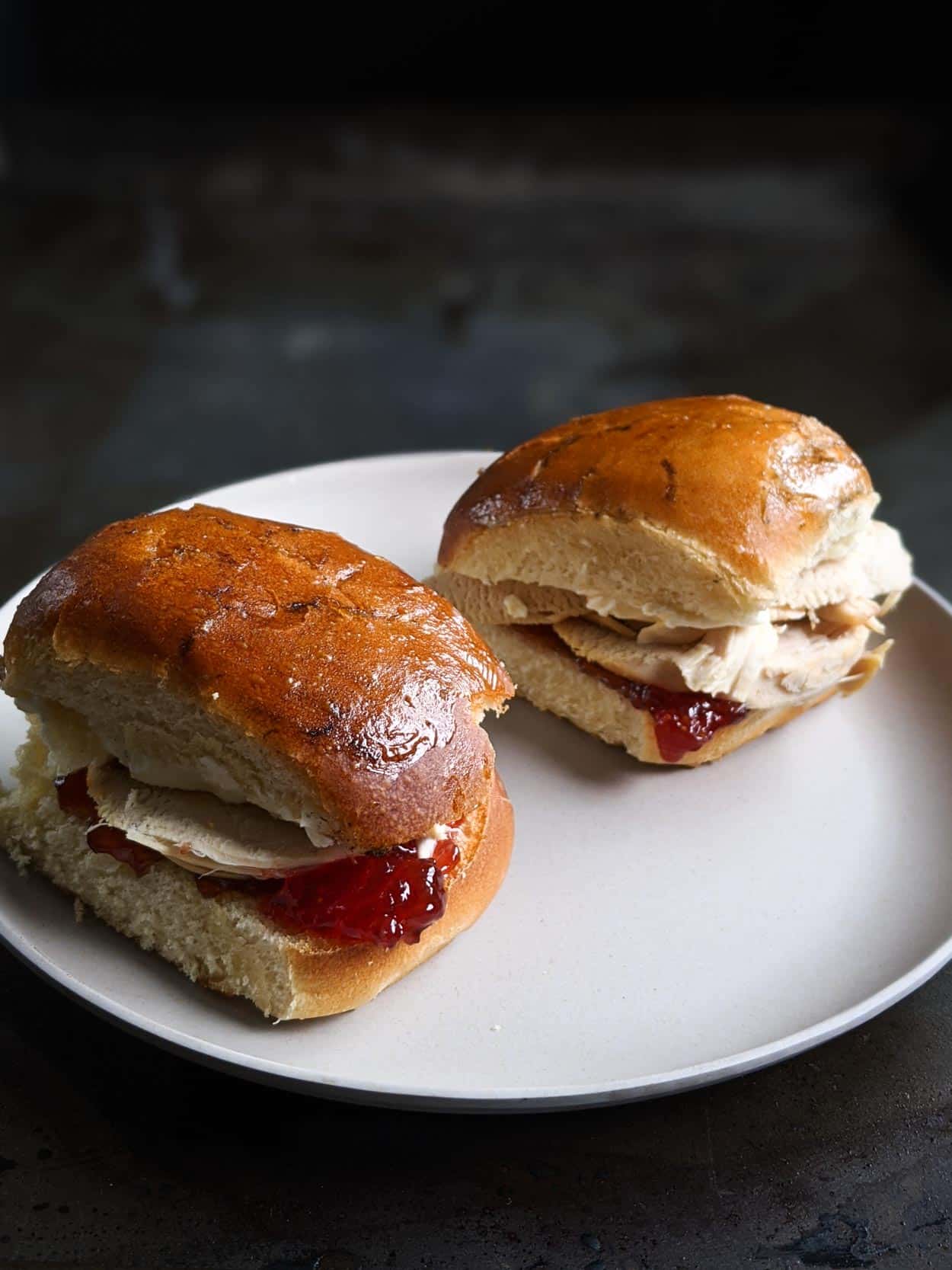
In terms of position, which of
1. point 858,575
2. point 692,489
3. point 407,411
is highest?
point 692,489

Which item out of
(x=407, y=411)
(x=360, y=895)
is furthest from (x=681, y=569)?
(x=407, y=411)

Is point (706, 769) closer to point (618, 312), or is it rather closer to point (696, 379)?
point (696, 379)

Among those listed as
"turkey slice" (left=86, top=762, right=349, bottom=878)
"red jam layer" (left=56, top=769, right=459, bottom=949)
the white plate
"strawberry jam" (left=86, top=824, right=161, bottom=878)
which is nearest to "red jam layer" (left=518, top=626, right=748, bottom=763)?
the white plate

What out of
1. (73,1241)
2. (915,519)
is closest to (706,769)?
(73,1241)

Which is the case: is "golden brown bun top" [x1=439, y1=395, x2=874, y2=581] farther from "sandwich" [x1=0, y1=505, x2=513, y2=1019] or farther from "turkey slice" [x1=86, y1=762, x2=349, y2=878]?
"turkey slice" [x1=86, y1=762, x2=349, y2=878]

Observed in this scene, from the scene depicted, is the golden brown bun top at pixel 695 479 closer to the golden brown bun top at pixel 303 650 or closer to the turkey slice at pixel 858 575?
the turkey slice at pixel 858 575

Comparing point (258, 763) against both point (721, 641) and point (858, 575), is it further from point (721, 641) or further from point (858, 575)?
point (858, 575)
